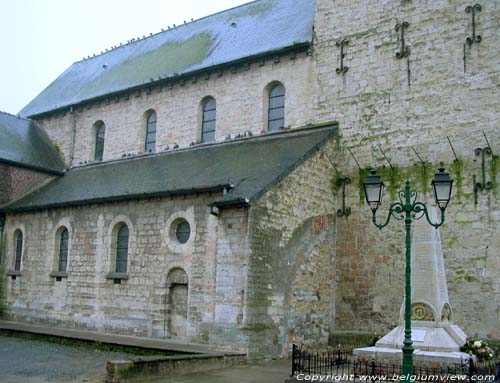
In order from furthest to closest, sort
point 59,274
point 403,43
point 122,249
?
point 59,274 → point 122,249 → point 403,43

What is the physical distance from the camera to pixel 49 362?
573 inches

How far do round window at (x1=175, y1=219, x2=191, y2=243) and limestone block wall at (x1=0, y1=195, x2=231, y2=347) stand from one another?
18 centimetres

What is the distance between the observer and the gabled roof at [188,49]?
2280 cm

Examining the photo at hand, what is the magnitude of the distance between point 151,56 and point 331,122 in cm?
1136

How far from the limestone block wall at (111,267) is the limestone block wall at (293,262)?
1465mm

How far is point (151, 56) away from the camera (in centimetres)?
2827

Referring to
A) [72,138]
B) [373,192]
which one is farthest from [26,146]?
[373,192]

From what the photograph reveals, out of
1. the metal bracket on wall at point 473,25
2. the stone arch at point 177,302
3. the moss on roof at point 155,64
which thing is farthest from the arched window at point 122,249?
the metal bracket on wall at point 473,25

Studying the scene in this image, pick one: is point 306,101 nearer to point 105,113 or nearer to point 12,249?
point 105,113

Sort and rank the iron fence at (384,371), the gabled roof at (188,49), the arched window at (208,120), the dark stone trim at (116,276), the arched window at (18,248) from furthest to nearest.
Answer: the arched window at (18,248) → the arched window at (208,120) → the gabled roof at (188,49) → the dark stone trim at (116,276) → the iron fence at (384,371)

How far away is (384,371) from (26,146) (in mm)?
20558

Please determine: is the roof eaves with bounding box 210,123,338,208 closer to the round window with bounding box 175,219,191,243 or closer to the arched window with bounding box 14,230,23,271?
the round window with bounding box 175,219,191,243

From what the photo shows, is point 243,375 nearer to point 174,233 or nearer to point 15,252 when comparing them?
point 174,233

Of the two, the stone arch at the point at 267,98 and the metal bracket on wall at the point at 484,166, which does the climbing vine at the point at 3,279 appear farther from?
the metal bracket on wall at the point at 484,166
